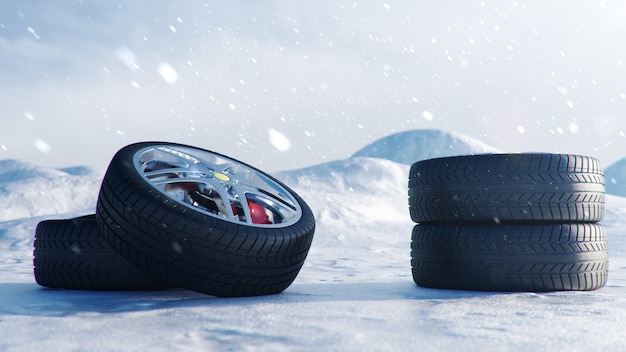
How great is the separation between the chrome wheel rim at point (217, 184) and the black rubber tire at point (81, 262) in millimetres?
568

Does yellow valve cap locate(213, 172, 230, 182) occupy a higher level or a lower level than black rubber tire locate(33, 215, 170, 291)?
higher

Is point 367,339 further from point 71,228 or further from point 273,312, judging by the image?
point 71,228

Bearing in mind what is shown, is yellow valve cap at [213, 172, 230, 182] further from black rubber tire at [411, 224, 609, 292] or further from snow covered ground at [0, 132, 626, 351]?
black rubber tire at [411, 224, 609, 292]

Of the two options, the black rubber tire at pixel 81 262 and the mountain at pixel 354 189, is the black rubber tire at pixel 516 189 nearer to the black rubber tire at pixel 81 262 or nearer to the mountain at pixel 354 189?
the black rubber tire at pixel 81 262

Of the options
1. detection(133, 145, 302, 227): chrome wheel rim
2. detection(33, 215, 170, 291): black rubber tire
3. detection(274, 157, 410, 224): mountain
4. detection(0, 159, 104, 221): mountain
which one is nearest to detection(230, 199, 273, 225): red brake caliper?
detection(133, 145, 302, 227): chrome wheel rim

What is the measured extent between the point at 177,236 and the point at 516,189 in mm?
2127

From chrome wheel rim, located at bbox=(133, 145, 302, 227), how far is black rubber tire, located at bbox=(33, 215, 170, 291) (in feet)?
1.86

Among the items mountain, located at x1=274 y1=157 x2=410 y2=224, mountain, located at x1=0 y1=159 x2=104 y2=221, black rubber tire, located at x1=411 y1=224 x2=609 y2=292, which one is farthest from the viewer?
mountain, located at x1=0 y1=159 x2=104 y2=221

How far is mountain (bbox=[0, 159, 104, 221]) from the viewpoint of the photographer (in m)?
19.0

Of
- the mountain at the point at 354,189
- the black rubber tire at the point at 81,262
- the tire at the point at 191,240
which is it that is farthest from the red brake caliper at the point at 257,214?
the mountain at the point at 354,189

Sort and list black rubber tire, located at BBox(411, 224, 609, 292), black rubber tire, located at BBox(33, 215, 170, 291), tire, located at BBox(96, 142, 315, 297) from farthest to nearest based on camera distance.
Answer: black rubber tire, located at BBox(33, 215, 170, 291), black rubber tire, located at BBox(411, 224, 609, 292), tire, located at BBox(96, 142, 315, 297)

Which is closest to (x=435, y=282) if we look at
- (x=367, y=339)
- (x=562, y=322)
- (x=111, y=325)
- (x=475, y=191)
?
(x=475, y=191)

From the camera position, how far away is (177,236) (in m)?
2.86

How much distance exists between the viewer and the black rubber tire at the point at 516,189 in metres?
3.44
